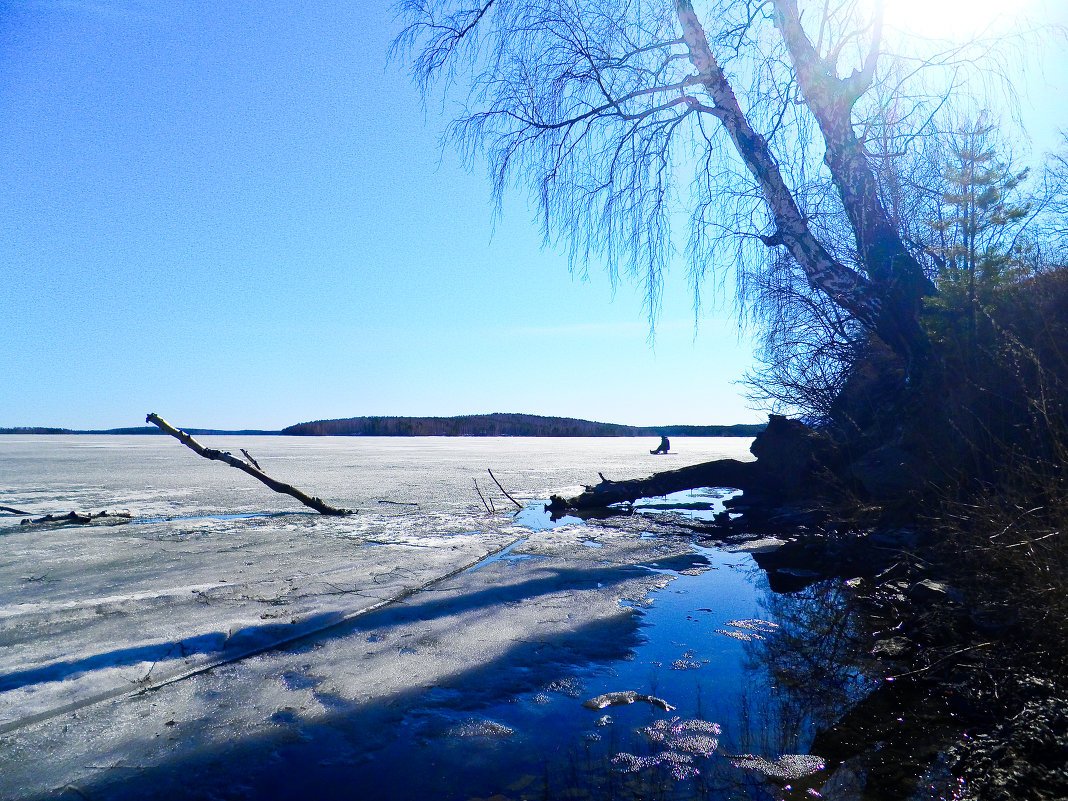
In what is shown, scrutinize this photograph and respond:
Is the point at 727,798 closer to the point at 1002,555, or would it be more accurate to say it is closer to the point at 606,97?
the point at 1002,555

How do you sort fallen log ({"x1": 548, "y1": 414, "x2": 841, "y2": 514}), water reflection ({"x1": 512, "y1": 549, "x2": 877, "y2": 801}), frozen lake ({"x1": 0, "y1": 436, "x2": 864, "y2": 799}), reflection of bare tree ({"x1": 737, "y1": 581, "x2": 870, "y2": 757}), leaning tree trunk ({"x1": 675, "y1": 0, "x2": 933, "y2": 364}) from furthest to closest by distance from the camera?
fallen log ({"x1": 548, "y1": 414, "x2": 841, "y2": 514})
leaning tree trunk ({"x1": 675, "y1": 0, "x2": 933, "y2": 364})
reflection of bare tree ({"x1": 737, "y1": 581, "x2": 870, "y2": 757})
frozen lake ({"x1": 0, "y1": 436, "x2": 864, "y2": 799})
water reflection ({"x1": 512, "y1": 549, "x2": 877, "y2": 801})

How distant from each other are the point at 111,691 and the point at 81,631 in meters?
0.96

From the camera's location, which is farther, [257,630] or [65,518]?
[65,518]

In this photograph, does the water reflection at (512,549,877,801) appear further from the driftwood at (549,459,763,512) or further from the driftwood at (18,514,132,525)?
the driftwood at (18,514,132,525)

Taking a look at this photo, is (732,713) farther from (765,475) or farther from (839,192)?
(765,475)

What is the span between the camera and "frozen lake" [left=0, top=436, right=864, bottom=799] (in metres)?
2.03

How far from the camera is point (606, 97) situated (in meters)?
7.18

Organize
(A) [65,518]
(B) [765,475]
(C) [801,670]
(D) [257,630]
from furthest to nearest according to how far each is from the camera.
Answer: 1. (B) [765,475]
2. (A) [65,518]
3. (D) [257,630]
4. (C) [801,670]

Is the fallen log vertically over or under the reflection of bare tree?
over

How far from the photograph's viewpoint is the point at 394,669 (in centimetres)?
293


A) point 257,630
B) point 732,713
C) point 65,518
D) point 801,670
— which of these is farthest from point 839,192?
point 65,518

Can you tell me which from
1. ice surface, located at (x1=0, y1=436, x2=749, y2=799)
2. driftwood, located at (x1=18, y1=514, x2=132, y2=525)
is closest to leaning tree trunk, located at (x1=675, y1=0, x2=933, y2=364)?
ice surface, located at (x1=0, y1=436, x2=749, y2=799)

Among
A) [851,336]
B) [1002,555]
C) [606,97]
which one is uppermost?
[606,97]

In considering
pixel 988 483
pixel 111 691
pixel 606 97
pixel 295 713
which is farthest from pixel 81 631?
pixel 606 97
